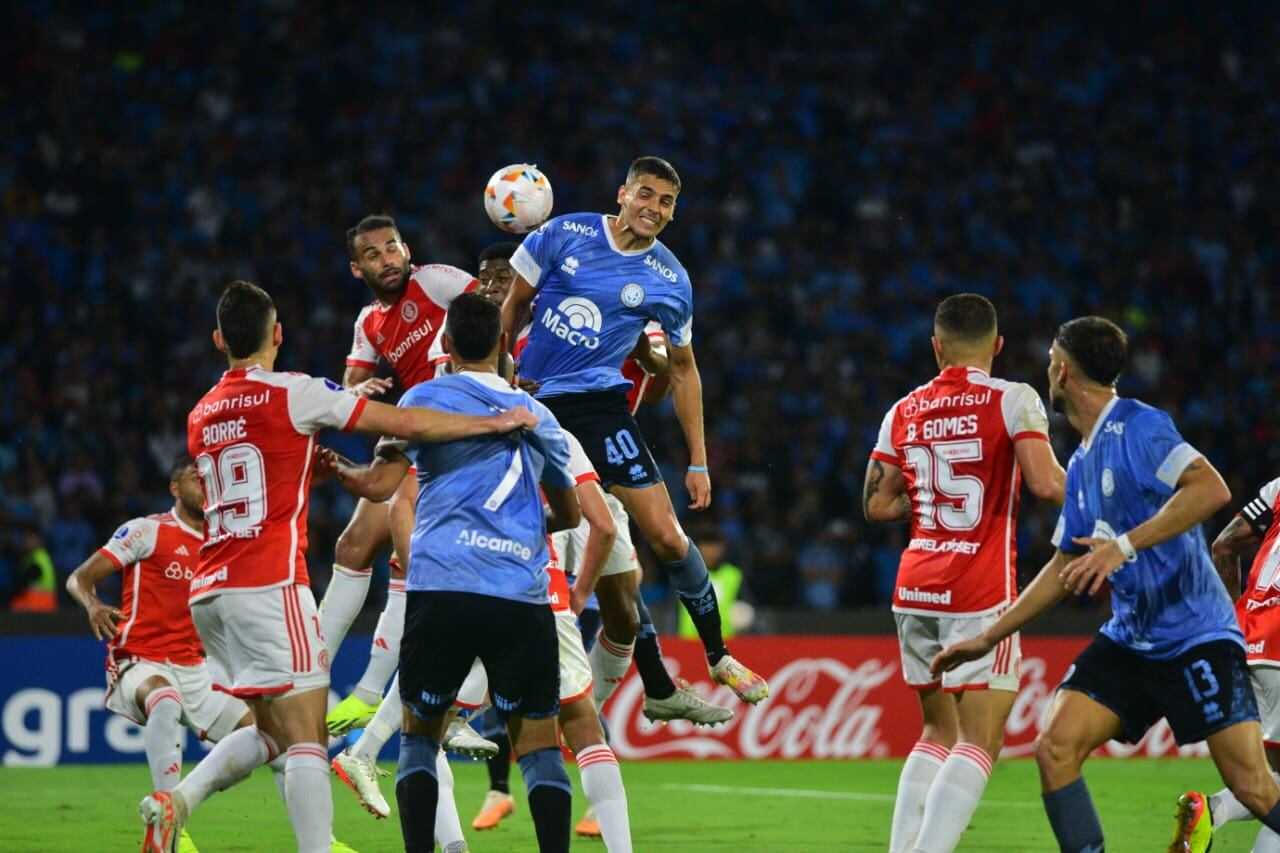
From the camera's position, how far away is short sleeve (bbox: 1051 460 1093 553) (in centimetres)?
691

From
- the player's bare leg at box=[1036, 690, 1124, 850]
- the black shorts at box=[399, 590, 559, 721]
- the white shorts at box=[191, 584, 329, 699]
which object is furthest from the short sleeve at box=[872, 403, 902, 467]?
the white shorts at box=[191, 584, 329, 699]

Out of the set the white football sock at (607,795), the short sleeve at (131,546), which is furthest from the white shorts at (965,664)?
the short sleeve at (131,546)

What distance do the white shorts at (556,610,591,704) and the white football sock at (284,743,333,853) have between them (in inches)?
47.1

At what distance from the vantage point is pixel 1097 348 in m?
6.86

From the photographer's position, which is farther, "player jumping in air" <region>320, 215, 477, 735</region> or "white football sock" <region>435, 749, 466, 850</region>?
"player jumping in air" <region>320, 215, 477, 735</region>

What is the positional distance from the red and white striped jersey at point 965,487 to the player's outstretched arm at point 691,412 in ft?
6.56

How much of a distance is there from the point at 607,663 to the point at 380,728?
1378 mm

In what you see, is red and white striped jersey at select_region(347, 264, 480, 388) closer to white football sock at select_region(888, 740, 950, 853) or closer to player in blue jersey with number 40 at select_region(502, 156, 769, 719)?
player in blue jersey with number 40 at select_region(502, 156, 769, 719)

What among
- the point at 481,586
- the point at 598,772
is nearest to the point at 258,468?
the point at 481,586

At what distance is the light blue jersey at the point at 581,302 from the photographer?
30.0ft

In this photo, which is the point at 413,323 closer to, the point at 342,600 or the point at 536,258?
the point at 536,258

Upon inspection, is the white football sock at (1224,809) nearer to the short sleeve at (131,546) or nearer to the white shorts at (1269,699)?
the white shorts at (1269,699)

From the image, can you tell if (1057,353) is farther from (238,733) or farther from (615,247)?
(238,733)

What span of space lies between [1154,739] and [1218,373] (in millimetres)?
6725
